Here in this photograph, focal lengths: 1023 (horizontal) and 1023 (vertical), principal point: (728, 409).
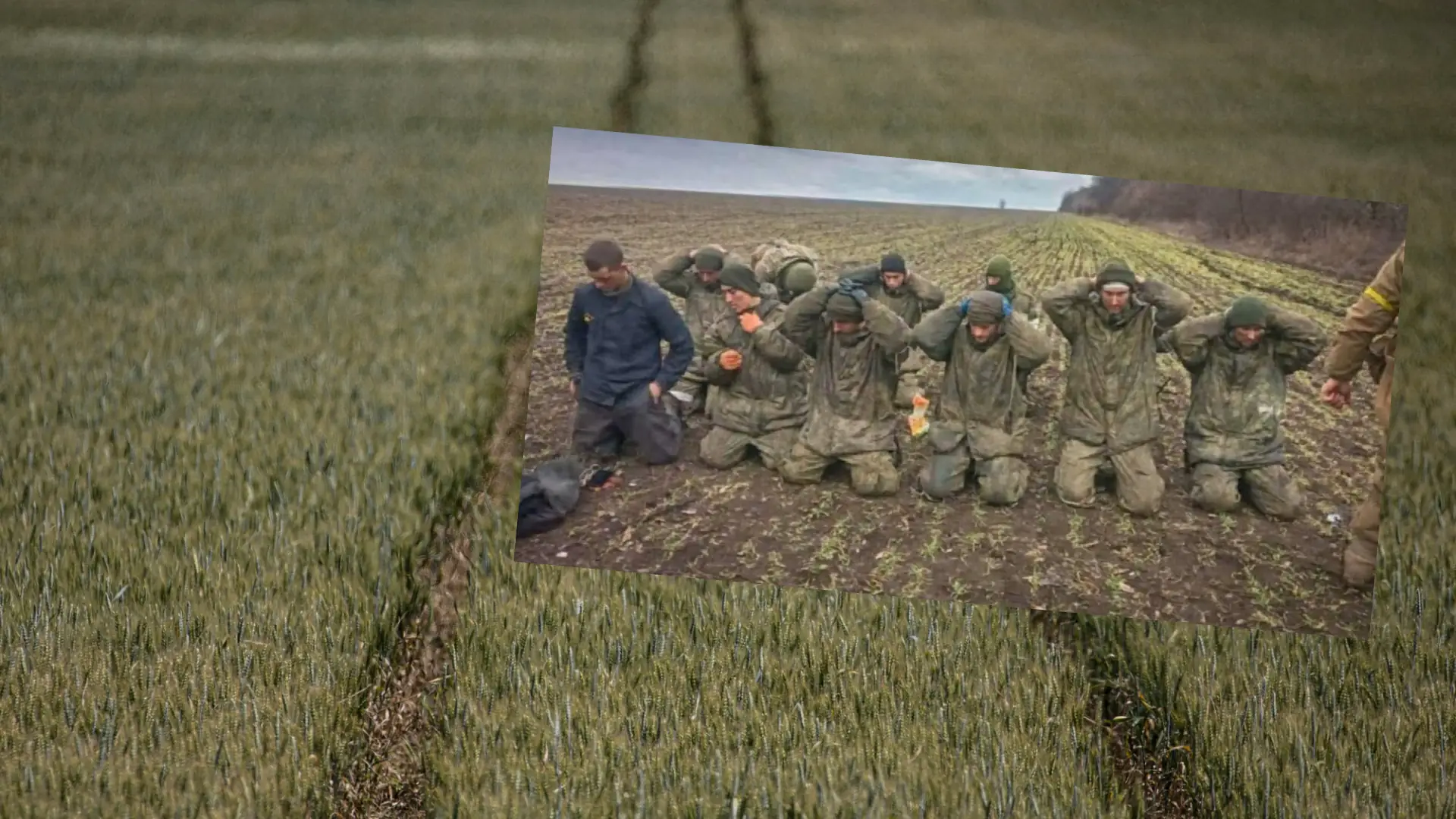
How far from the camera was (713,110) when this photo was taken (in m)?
2.13

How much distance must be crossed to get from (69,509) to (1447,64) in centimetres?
286

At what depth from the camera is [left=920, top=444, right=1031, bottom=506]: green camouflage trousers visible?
176 centimetres

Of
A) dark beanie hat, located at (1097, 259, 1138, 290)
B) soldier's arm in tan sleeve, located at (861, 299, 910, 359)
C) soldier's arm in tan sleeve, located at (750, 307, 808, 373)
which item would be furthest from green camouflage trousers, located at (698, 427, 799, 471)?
dark beanie hat, located at (1097, 259, 1138, 290)

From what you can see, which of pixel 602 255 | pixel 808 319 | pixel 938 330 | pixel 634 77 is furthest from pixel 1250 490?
pixel 634 77

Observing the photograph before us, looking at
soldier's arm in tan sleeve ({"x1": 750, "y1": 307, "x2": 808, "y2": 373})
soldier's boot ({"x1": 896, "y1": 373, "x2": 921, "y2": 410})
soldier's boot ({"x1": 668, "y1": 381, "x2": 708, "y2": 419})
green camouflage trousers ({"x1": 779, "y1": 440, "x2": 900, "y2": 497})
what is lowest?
green camouflage trousers ({"x1": 779, "y1": 440, "x2": 900, "y2": 497})

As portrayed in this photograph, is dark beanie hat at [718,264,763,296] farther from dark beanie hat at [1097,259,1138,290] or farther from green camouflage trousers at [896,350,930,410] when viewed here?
dark beanie hat at [1097,259,1138,290]

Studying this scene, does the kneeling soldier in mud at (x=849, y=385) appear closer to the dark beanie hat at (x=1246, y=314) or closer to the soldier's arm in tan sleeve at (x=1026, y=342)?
the soldier's arm in tan sleeve at (x=1026, y=342)

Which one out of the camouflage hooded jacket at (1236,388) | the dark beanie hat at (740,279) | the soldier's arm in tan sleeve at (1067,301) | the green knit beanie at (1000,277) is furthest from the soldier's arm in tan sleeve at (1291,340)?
the dark beanie hat at (740,279)

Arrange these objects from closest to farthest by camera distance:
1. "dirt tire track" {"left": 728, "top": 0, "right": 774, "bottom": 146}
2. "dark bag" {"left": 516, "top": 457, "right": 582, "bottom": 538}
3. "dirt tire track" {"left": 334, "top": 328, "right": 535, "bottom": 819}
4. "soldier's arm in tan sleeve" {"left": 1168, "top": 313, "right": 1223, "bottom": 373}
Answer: "dirt tire track" {"left": 334, "top": 328, "right": 535, "bottom": 819}, "dark bag" {"left": 516, "top": 457, "right": 582, "bottom": 538}, "soldier's arm in tan sleeve" {"left": 1168, "top": 313, "right": 1223, "bottom": 373}, "dirt tire track" {"left": 728, "top": 0, "right": 774, "bottom": 146}

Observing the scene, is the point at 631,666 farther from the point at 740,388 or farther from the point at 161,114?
the point at 161,114

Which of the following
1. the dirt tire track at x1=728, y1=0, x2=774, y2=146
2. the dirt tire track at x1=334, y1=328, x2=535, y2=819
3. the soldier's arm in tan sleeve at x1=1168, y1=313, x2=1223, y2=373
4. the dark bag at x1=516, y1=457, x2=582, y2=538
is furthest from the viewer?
the dirt tire track at x1=728, y1=0, x2=774, y2=146

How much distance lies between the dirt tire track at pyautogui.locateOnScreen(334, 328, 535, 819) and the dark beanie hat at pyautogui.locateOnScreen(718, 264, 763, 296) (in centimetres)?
39

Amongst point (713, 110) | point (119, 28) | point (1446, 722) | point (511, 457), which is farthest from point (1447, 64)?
point (119, 28)

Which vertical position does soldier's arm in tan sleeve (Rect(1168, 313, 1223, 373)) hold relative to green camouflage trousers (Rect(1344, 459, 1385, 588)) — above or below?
above
